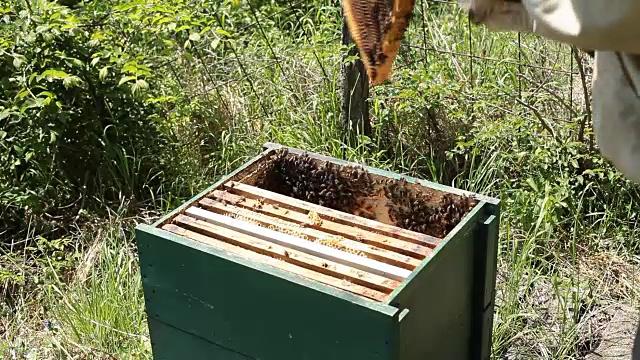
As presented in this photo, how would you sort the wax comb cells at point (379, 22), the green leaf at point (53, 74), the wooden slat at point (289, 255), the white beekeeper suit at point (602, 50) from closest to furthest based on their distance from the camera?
1. the white beekeeper suit at point (602, 50)
2. the wax comb cells at point (379, 22)
3. the wooden slat at point (289, 255)
4. the green leaf at point (53, 74)

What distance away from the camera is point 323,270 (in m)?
2.12

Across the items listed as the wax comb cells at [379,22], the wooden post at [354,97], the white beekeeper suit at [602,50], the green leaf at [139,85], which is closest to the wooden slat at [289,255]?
the wax comb cells at [379,22]

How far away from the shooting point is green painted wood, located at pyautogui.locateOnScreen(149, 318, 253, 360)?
7.34ft

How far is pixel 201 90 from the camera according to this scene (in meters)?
4.30

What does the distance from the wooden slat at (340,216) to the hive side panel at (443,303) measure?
94 millimetres

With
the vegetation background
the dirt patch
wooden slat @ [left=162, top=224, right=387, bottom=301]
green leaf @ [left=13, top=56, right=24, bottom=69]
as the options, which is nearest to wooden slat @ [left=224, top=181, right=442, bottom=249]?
wooden slat @ [left=162, top=224, right=387, bottom=301]

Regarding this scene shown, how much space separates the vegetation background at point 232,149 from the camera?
10.4ft

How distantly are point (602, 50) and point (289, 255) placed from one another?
127 cm

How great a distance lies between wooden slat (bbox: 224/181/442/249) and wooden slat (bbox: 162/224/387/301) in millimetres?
266

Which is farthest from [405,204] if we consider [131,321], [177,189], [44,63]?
[44,63]

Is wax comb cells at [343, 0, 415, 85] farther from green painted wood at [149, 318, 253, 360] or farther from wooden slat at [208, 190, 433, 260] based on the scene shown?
green painted wood at [149, 318, 253, 360]

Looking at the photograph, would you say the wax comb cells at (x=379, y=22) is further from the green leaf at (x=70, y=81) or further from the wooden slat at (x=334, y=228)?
the green leaf at (x=70, y=81)

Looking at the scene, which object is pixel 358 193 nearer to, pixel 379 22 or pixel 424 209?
pixel 424 209

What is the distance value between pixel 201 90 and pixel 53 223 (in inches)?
42.8
